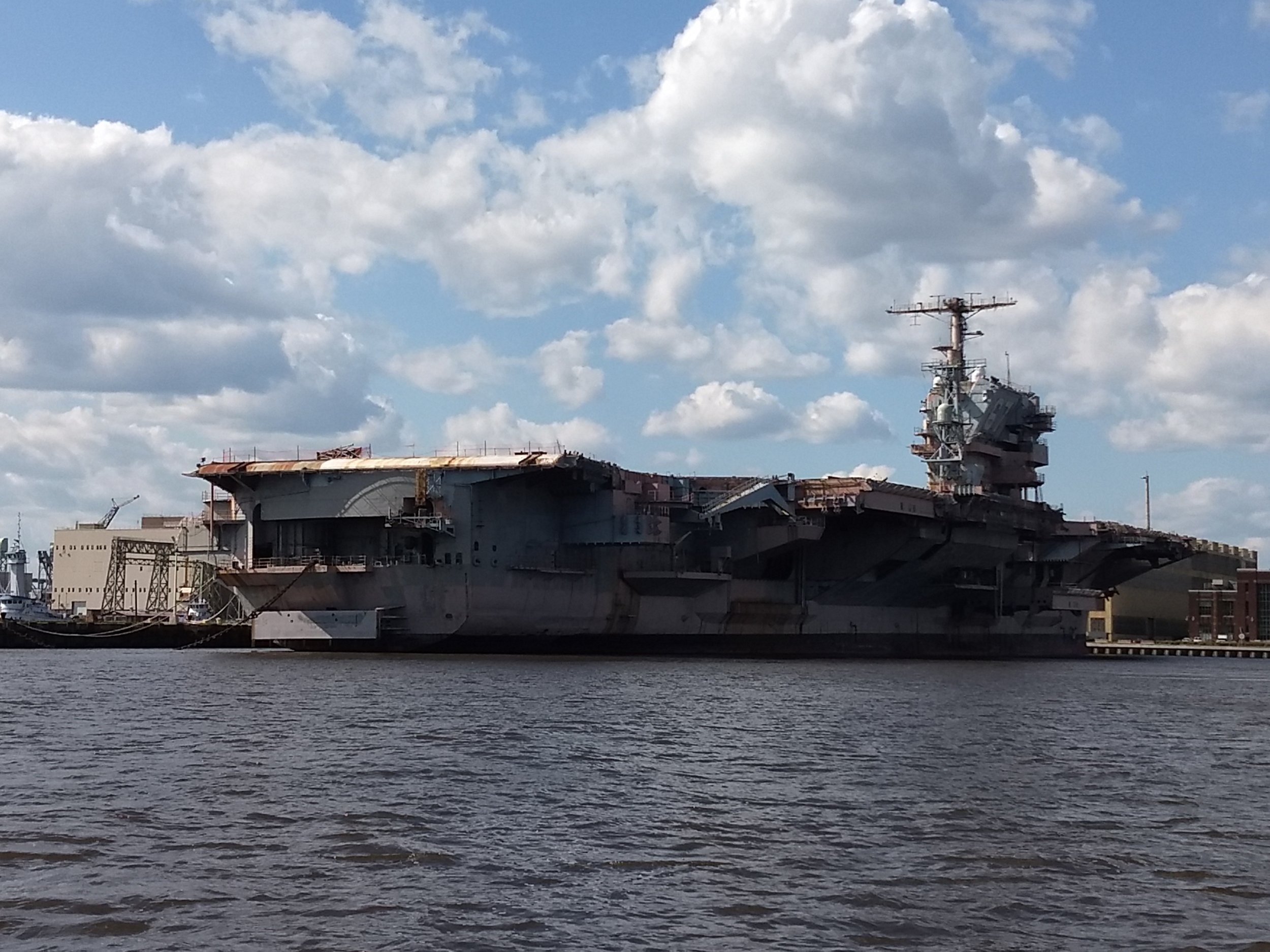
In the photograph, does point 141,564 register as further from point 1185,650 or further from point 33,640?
point 1185,650

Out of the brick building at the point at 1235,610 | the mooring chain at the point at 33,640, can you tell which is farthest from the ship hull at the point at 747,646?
the brick building at the point at 1235,610

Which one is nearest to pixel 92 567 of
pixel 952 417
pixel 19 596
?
pixel 19 596

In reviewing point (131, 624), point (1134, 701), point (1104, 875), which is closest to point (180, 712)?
point (1104, 875)

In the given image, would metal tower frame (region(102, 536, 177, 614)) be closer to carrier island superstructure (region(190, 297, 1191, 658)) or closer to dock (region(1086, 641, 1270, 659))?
carrier island superstructure (region(190, 297, 1191, 658))

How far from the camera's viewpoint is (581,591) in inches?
1813

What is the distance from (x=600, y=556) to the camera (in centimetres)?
4634

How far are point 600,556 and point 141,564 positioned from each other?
3591cm

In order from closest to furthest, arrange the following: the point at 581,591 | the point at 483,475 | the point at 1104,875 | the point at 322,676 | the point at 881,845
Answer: the point at 1104,875 → the point at 881,845 → the point at 322,676 → the point at 483,475 → the point at 581,591

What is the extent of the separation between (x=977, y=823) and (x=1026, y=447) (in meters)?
53.3

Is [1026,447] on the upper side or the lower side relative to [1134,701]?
upper

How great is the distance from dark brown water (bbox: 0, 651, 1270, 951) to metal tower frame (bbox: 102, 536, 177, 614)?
145 ft

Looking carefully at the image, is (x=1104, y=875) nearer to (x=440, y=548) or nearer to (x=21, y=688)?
(x=21, y=688)

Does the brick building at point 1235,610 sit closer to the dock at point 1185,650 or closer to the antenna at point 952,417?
the dock at point 1185,650

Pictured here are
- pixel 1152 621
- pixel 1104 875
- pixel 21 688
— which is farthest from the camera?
pixel 1152 621
